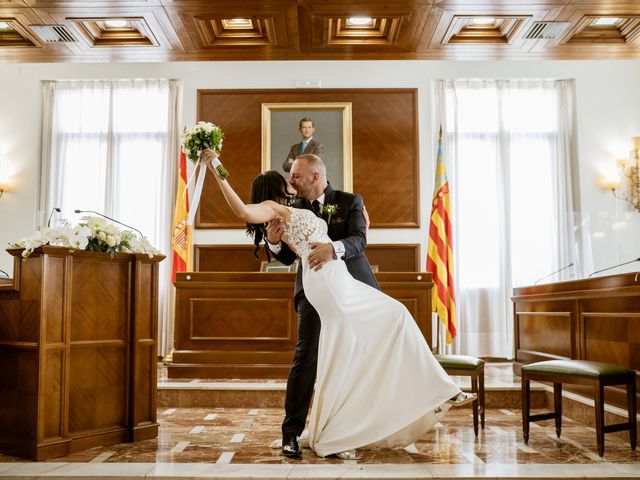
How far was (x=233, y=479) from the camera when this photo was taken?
10.4 ft

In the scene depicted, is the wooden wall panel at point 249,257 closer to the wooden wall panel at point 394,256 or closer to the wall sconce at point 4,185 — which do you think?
the wooden wall panel at point 394,256

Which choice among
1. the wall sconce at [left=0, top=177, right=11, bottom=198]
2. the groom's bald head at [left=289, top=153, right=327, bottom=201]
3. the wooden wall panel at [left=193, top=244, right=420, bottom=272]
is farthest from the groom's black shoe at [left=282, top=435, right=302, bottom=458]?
the wall sconce at [left=0, top=177, right=11, bottom=198]

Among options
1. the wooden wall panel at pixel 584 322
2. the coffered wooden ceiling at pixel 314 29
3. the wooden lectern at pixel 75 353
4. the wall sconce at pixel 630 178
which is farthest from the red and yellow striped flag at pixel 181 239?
the wall sconce at pixel 630 178

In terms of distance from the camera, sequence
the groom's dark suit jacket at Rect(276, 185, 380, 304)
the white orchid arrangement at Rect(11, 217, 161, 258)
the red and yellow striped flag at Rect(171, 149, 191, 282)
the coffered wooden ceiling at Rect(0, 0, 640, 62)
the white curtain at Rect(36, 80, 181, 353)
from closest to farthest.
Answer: the white orchid arrangement at Rect(11, 217, 161, 258) → the groom's dark suit jacket at Rect(276, 185, 380, 304) → the coffered wooden ceiling at Rect(0, 0, 640, 62) → the red and yellow striped flag at Rect(171, 149, 191, 282) → the white curtain at Rect(36, 80, 181, 353)

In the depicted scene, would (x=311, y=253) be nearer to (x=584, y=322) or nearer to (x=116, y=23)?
(x=584, y=322)

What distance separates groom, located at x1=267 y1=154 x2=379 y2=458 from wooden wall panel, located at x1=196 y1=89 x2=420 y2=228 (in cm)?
538

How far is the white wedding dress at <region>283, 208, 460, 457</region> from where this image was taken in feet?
11.3

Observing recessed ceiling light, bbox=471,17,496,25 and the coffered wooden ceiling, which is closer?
the coffered wooden ceiling

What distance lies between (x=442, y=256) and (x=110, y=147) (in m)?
5.13

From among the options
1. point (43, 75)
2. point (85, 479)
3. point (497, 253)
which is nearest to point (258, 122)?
point (43, 75)

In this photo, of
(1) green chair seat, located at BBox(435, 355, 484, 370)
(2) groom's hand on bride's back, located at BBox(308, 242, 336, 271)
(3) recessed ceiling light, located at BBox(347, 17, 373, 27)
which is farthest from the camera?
(3) recessed ceiling light, located at BBox(347, 17, 373, 27)

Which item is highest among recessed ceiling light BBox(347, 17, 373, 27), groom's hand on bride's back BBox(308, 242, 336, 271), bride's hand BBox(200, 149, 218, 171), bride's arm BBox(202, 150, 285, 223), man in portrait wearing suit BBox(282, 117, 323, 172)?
recessed ceiling light BBox(347, 17, 373, 27)

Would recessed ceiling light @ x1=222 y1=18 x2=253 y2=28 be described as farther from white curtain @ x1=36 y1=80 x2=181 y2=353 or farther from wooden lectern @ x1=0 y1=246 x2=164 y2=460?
white curtain @ x1=36 y1=80 x2=181 y2=353

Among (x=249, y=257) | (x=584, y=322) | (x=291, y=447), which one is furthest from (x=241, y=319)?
(x=584, y=322)
